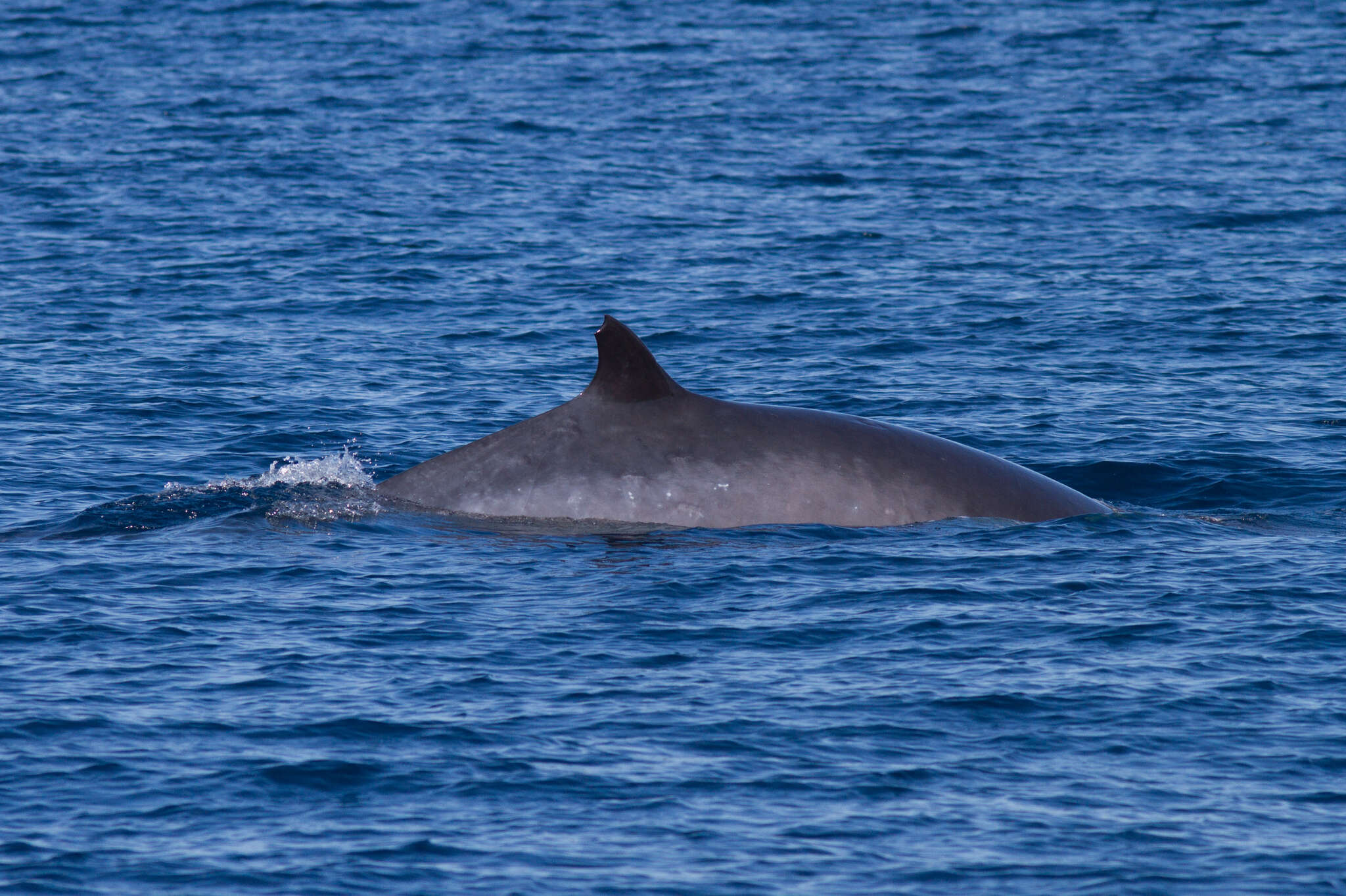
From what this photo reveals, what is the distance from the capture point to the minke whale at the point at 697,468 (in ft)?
55.4

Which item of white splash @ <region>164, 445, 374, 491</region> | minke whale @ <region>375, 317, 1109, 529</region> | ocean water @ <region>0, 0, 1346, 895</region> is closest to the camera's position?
ocean water @ <region>0, 0, 1346, 895</region>

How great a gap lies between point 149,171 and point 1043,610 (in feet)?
103

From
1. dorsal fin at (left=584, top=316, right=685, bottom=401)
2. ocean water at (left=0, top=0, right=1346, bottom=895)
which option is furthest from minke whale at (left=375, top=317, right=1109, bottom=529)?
ocean water at (left=0, top=0, right=1346, bottom=895)

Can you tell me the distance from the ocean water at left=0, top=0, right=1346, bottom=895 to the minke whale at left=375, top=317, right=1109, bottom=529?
0.94ft

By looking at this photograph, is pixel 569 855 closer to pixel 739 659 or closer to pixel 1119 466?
pixel 739 659

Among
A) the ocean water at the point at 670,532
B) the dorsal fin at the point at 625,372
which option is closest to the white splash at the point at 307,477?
the ocean water at the point at 670,532

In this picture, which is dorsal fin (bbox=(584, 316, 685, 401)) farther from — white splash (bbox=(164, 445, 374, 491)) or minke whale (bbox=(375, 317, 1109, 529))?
white splash (bbox=(164, 445, 374, 491))

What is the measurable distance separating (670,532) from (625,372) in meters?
1.52

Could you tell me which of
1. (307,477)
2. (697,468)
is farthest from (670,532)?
(307,477)

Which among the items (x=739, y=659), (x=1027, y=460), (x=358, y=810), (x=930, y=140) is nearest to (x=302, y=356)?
(x=1027, y=460)

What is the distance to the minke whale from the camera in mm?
16891

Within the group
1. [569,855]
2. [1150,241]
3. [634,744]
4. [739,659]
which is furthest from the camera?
[1150,241]

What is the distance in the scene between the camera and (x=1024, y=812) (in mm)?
11742

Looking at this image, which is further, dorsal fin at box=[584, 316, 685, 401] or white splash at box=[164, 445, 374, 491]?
white splash at box=[164, 445, 374, 491]
